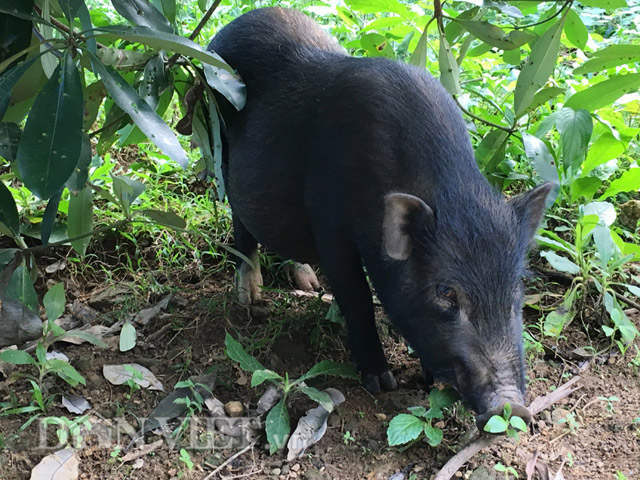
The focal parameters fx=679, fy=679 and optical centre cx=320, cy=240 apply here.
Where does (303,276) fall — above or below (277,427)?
below

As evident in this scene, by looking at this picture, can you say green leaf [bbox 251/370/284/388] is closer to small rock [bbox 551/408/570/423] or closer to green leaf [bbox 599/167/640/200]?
small rock [bbox 551/408/570/423]

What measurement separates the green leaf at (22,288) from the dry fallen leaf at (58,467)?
0.52 metres

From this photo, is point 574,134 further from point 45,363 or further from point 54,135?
point 45,363

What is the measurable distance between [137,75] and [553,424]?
2127 mm

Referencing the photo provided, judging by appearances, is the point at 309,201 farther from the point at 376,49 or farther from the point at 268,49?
the point at 376,49

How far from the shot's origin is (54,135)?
183 cm

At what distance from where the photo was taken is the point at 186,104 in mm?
2914

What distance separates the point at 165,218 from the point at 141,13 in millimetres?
830

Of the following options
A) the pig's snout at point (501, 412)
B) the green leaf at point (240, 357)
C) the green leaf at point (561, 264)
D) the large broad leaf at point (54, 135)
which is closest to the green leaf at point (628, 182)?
the green leaf at point (561, 264)

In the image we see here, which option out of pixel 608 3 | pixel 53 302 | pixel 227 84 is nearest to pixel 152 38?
pixel 227 84

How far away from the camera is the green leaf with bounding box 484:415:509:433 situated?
6.89 ft

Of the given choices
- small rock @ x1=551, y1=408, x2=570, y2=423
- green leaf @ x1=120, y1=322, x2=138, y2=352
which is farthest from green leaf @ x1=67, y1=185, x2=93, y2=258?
small rock @ x1=551, y1=408, x2=570, y2=423

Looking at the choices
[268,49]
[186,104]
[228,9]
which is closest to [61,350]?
[186,104]

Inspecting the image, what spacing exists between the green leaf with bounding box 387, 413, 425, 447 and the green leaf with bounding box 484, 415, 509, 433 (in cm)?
28
